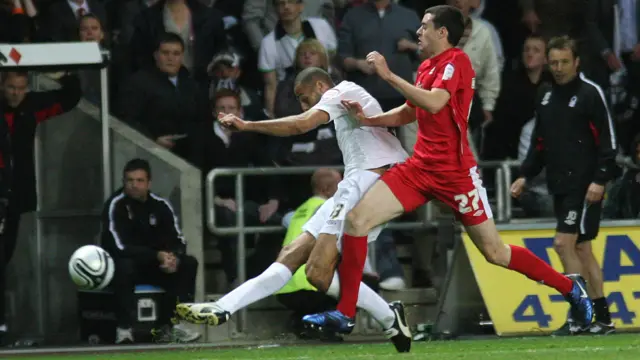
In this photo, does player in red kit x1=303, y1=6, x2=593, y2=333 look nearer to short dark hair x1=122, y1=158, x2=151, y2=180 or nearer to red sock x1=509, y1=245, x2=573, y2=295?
red sock x1=509, y1=245, x2=573, y2=295

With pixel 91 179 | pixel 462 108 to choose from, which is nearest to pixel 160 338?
pixel 91 179

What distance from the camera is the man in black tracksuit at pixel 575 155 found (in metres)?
12.8

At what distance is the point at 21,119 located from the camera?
14.1m

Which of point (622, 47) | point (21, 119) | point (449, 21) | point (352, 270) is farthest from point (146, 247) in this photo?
point (622, 47)

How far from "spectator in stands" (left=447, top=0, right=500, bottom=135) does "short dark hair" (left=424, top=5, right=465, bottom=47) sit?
4.64 metres

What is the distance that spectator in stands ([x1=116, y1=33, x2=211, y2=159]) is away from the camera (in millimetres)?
14289

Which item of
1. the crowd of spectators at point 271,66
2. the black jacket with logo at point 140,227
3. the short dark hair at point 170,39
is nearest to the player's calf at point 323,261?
the black jacket with logo at point 140,227

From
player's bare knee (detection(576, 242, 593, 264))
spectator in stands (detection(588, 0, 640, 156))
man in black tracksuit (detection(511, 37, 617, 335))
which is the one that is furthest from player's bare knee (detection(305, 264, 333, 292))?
spectator in stands (detection(588, 0, 640, 156))

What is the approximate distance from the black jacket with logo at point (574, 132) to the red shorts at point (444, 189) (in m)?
2.77

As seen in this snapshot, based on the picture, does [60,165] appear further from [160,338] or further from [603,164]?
[603,164]

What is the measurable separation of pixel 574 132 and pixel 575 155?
19 cm

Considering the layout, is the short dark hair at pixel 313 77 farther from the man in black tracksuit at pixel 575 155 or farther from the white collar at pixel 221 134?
the white collar at pixel 221 134

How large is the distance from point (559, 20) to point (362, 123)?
5.70 meters

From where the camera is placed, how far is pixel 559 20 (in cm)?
1562
